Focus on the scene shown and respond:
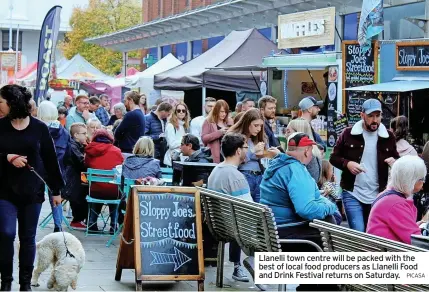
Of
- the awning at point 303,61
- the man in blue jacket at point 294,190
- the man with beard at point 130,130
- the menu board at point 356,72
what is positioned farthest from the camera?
the awning at point 303,61

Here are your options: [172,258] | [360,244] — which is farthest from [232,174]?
[360,244]

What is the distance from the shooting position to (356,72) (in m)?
15.3

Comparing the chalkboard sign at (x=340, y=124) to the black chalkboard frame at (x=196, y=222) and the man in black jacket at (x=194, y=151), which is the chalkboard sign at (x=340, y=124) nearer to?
the man in black jacket at (x=194, y=151)

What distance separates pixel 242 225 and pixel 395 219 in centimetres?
175

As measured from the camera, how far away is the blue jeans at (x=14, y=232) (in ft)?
26.6

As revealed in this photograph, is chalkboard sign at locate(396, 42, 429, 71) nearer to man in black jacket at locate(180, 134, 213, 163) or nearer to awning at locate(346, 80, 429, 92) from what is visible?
awning at locate(346, 80, 429, 92)

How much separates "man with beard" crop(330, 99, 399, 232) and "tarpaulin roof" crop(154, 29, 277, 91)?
952cm

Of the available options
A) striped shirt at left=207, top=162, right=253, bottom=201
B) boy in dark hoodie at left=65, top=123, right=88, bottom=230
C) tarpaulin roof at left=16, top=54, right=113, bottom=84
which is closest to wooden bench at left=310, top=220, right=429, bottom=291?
striped shirt at left=207, top=162, right=253, bottom=201

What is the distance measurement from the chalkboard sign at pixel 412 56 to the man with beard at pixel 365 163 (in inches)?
156

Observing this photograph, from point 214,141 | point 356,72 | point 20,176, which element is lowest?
point 20,176

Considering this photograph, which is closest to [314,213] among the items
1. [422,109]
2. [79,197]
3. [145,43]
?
[79,197]

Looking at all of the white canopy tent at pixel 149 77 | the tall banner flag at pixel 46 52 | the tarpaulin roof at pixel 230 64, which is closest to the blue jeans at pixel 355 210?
the tall banner flag at pixel 46 52

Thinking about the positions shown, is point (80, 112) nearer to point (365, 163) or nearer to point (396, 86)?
point (396, 86)

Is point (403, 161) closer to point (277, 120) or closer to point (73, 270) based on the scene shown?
point (73, 270)
